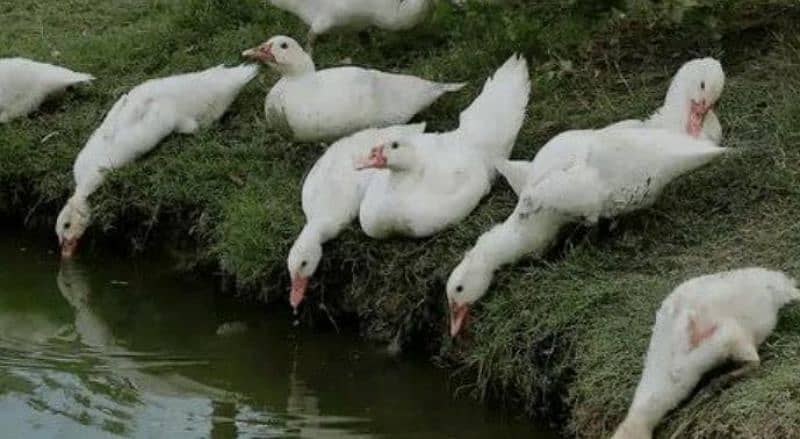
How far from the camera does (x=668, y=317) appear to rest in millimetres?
6523

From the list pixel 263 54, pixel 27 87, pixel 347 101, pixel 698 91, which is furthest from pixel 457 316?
pixel 27 87

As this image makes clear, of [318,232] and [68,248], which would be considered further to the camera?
[68,248]

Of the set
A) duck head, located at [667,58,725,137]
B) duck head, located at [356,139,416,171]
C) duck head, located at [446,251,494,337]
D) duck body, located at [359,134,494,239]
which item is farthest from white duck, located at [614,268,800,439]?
duck head, located at [356,139,416,171]

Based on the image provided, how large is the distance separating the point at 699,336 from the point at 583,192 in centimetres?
140

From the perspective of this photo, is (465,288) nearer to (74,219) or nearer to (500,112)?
(500,112)

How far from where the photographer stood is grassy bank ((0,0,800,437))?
711cm

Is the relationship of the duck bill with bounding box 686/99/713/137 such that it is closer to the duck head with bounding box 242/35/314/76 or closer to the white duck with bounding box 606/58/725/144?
the white duck with bounding box 606/58/725/144

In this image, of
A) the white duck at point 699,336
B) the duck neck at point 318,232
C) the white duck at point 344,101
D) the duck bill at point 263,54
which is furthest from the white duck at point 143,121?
the white duck at point 699,336

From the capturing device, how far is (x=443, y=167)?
27.4ft

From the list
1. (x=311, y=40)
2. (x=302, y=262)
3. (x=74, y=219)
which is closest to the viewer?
(x=302, y=262)

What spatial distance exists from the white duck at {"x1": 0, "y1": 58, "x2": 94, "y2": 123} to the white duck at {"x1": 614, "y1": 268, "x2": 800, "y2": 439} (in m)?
5.14

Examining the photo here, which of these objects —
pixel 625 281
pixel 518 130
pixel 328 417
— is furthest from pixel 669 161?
pixel 328 417

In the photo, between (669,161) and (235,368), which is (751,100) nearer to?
(669,161)

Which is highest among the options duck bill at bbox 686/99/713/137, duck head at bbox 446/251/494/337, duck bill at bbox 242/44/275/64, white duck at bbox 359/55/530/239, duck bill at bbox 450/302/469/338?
duck bill at bbox 242/44/275/64
